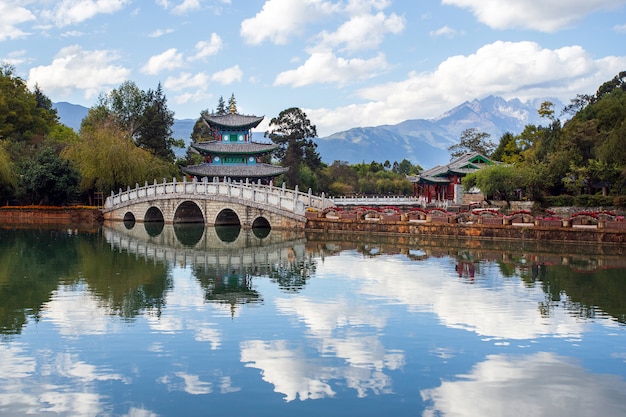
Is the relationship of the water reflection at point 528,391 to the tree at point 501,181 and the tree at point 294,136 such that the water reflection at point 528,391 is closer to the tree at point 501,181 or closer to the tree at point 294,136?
the tree at point 501,181

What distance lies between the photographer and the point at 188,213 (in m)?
36.3

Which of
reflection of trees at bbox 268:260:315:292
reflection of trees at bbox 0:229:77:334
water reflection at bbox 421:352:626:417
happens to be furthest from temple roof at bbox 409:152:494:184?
water reflection at bbox 421:352:626:417

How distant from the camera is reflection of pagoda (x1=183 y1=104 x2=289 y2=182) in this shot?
40.2 metres

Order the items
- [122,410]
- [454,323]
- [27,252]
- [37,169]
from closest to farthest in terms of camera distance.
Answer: [122,410] < [454,323] < [27,252] < [37,169]

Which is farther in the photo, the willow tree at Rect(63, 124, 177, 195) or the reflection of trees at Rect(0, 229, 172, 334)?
the willow tree at Rect(63, 124, 177, 195)

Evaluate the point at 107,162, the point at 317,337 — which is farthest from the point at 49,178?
the point at 317,337

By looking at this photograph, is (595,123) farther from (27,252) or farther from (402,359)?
(402,359)

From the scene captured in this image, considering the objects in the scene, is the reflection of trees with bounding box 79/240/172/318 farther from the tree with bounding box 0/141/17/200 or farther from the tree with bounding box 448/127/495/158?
the tree with bounding box 448/127/495/158

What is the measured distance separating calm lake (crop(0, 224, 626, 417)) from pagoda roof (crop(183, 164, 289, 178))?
67.4 ft

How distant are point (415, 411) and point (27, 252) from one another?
18.1 meters

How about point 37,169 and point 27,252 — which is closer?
point 27,252

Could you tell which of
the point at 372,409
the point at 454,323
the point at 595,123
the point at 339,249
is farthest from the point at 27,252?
the point at 595,123

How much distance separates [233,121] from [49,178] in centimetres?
1131

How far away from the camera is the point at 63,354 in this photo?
30.3 feet
